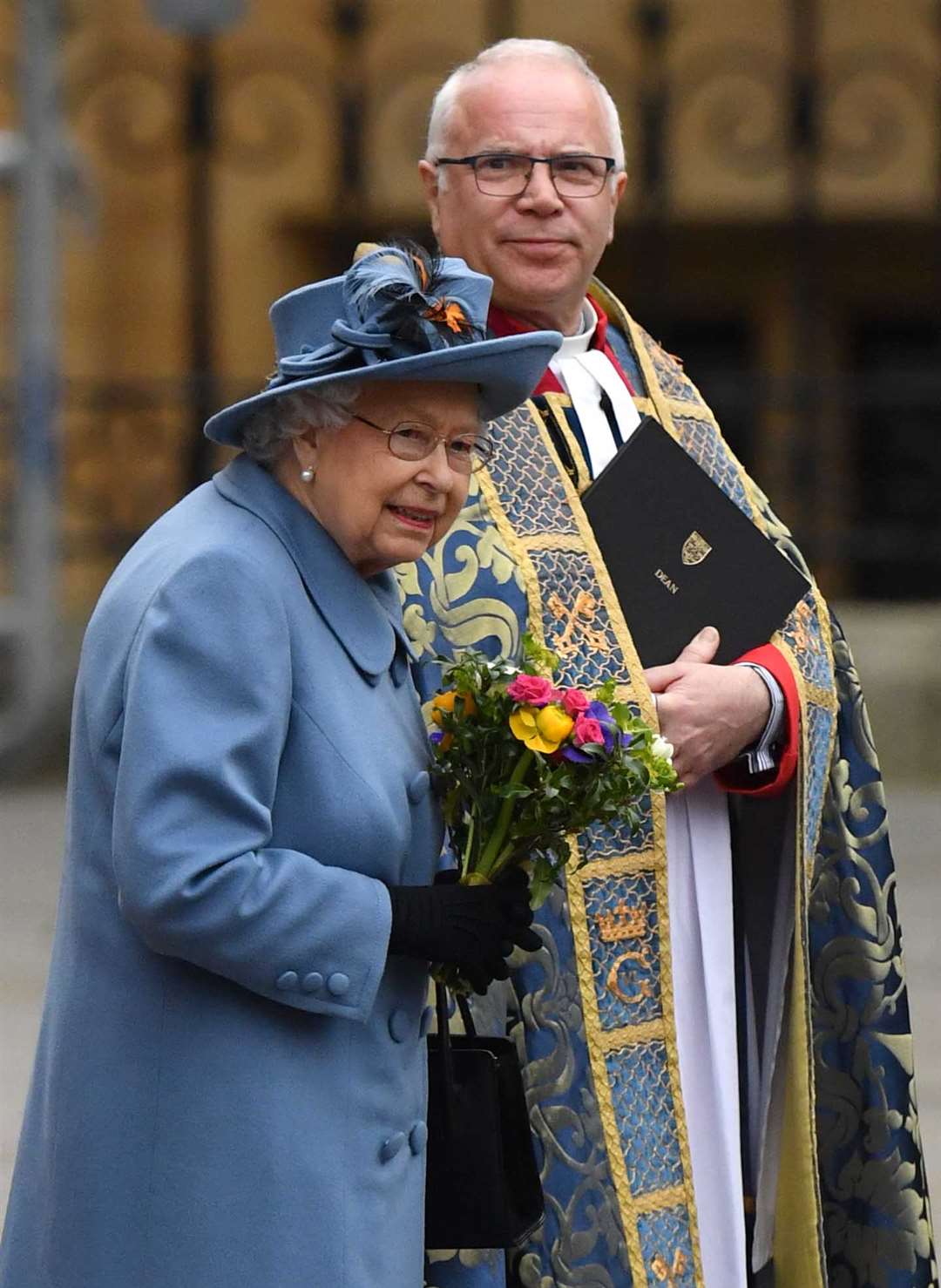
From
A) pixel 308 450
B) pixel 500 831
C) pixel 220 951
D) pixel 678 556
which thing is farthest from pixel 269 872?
pixel 678 556

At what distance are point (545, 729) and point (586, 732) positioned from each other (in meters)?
0.04

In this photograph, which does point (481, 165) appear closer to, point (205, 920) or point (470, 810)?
point (470, 810)

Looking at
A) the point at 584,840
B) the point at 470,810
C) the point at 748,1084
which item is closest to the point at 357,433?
the point at 470,810

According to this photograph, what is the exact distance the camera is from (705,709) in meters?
2.95

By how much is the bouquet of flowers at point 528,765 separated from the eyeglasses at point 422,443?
0.21 metres

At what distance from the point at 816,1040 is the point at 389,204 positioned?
671 centimetres

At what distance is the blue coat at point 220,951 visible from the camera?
84.3 inches

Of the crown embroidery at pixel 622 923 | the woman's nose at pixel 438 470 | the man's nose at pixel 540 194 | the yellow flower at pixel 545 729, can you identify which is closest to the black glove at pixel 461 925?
the yellow flower at pixel 545 729

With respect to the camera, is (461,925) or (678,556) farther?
(678,556)

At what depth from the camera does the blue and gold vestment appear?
2963mm

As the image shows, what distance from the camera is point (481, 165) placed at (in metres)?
3.10

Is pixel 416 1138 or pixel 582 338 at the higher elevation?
pixel 582 338

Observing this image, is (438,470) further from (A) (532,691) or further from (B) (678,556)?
(B) (678,556)

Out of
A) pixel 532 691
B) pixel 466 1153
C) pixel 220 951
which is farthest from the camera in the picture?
pixel 466 1153
